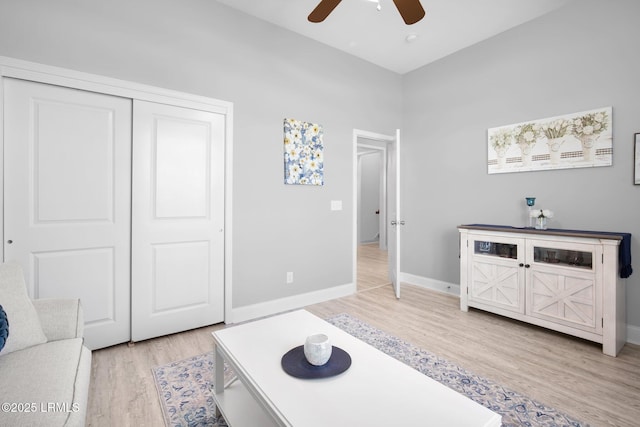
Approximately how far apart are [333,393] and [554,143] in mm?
3121

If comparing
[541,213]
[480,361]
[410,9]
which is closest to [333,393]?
[480,361]

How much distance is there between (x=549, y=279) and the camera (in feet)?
8.64

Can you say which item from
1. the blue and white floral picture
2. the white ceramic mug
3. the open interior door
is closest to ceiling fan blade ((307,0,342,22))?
the blue and white floral picture

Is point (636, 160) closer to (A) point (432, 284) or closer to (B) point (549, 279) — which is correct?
(B) point (549, 279)

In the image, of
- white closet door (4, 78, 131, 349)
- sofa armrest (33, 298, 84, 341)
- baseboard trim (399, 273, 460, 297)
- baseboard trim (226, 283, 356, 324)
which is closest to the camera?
sofa armrest (33, 298, 84, 341)

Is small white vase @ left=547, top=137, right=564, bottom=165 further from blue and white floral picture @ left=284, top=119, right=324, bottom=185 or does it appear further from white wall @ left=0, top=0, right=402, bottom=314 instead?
blue and white floral picture @ left=284, top=119, right=324, bottom=185

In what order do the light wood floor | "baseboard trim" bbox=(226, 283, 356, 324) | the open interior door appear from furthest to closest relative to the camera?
the open interior door
"baseboard trim" bbox=(226, 283, 356, 324)
the light wood floor

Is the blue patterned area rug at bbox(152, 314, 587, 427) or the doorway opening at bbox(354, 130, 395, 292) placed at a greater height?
the doorway opening at bbox(354, 130, 395, 292)

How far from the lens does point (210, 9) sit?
2734 mm

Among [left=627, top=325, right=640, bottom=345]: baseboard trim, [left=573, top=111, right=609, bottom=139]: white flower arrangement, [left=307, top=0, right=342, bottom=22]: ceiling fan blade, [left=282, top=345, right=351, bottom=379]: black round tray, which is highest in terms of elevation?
[left=307, top=0, right=342, bottom=22]: ceiling fan blade

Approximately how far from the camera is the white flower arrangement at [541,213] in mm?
2830

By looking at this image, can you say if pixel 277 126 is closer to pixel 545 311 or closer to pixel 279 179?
pixel 279 179

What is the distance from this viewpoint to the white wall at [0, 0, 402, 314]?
2223 mm

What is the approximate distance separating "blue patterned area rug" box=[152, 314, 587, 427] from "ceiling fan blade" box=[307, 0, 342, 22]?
8.01 feet
